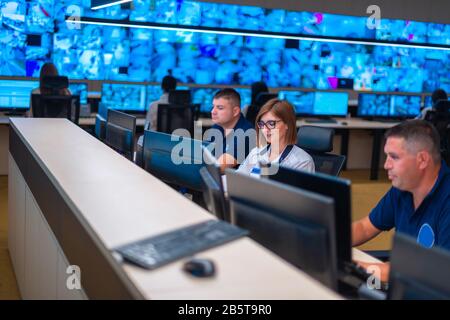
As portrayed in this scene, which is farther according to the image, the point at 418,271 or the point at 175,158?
the point at 175,158

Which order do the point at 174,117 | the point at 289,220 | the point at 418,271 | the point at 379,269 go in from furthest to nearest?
1. the point at 174,117
2. the point at 379,269
3. the point at 289,220
4. the point at 418,271

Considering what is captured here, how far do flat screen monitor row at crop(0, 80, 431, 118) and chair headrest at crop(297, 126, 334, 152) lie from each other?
341 cm

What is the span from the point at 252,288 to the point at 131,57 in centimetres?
771

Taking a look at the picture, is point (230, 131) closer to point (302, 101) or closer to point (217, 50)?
point (302, 101)

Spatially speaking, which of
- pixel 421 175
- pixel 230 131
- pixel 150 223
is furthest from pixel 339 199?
pixel 230 131

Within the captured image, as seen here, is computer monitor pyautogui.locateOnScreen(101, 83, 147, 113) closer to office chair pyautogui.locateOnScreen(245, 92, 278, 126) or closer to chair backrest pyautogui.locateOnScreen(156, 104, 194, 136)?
chair backrest pyautogui.locateOnScreen(156, 104, 194, 136)

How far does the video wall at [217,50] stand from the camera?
833 cm

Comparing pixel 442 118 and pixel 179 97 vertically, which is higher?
pixel 179 97

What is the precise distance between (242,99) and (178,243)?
23.8ft

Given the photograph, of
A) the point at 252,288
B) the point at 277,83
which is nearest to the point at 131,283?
the point at 252,288

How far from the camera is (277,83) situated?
974 cm

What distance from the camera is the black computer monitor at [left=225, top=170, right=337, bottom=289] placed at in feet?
5.23

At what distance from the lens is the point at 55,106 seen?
7129 mm
